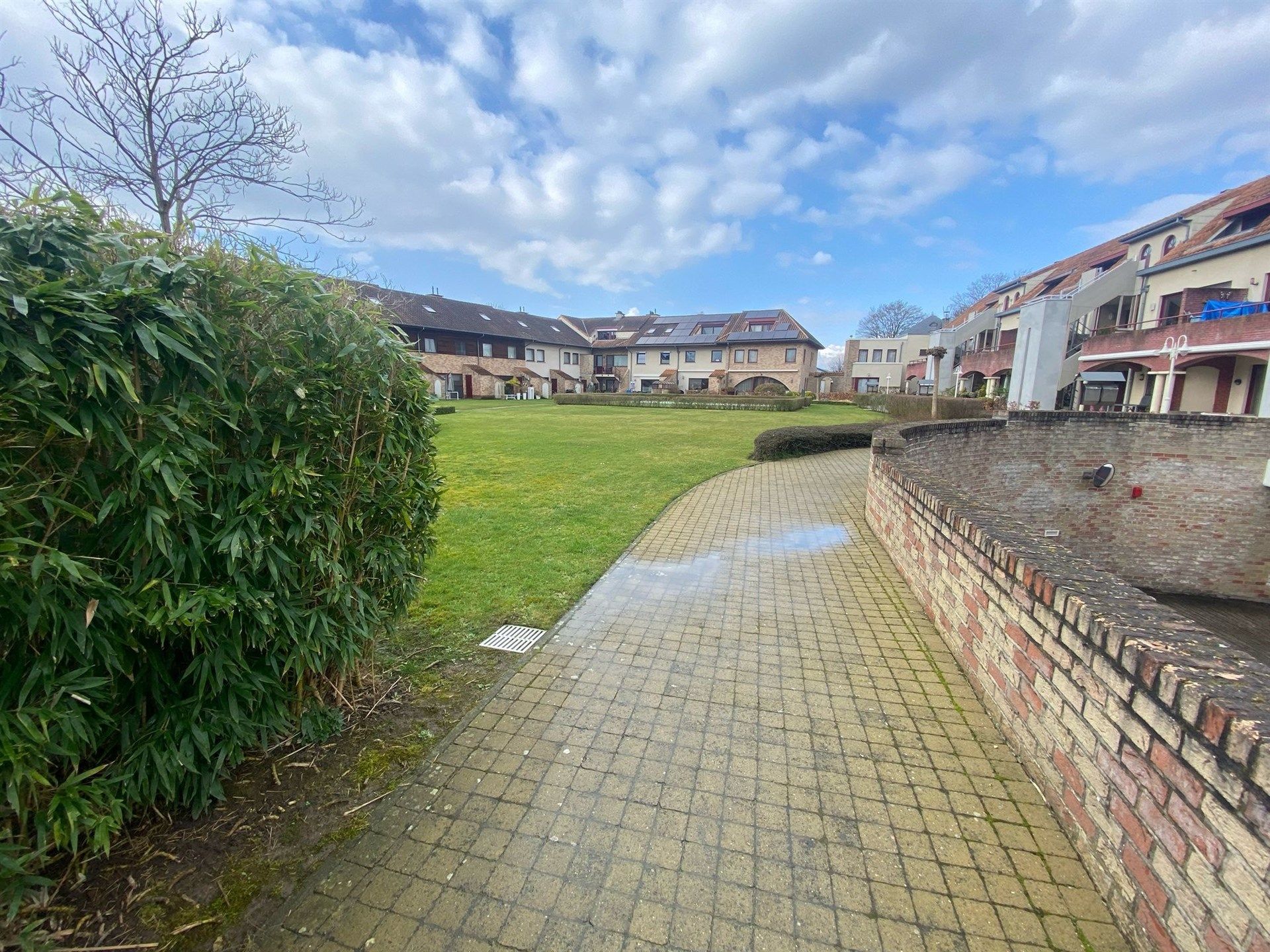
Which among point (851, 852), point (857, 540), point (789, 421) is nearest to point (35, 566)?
point (851, 852)

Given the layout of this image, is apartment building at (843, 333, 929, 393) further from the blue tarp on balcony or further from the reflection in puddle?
the reflection in puddle

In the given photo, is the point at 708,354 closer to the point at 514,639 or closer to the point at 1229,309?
the point at 1229,309

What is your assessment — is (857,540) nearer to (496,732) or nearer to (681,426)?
(496,732)

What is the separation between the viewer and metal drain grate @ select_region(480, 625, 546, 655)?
162 inches

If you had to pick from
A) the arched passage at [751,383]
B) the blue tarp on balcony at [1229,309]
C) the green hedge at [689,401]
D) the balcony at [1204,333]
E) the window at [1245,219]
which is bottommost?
the green hedge at [689,401]

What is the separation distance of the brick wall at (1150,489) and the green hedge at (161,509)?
1195cm

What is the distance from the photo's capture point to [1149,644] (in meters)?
2.03

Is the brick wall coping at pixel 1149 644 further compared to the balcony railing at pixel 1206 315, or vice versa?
the balcony railing at pixel 1206 315

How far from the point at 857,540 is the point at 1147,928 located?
A: 5248 millimetres

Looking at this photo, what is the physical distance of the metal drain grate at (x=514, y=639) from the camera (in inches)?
162

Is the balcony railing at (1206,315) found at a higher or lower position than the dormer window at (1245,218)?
lower

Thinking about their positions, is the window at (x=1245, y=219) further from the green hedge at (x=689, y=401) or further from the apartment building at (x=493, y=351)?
the apartment building at (x=493, y=351)

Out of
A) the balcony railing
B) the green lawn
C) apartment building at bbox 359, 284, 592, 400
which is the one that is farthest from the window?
apartment building at bbox 359, 284, 592, 400

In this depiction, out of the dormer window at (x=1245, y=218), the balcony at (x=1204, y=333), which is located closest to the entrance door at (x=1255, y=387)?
the balcony at (x=1204, y=333)
